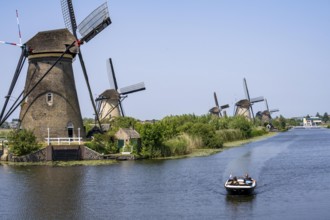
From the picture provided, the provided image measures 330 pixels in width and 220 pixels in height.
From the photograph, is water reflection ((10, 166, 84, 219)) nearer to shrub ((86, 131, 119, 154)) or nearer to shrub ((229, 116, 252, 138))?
shrub ((86, 131, 119, 154))

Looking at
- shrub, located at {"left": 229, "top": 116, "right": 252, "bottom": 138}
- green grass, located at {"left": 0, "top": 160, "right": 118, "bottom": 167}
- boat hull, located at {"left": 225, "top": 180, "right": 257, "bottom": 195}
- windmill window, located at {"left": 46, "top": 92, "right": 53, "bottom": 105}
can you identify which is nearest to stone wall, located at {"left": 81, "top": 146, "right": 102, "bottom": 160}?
green grass, located at {"left": 0, "top": 160, "right": 118, "bottom": 167}

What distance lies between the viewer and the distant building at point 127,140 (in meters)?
45.0

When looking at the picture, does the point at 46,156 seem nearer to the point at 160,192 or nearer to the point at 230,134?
the point at 160,192

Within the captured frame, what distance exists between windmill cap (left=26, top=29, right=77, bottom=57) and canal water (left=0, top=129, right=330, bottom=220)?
Result: 10.8 meters

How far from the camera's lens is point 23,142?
41.9 metres

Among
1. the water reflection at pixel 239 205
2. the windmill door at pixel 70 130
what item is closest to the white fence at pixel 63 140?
the windmill door at pixel 70 130

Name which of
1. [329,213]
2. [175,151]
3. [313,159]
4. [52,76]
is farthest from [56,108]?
[329,213]

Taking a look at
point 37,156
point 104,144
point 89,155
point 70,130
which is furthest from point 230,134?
point 37,156

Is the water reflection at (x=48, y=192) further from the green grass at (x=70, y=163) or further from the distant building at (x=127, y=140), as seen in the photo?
the distant building at (x=127, y=140)

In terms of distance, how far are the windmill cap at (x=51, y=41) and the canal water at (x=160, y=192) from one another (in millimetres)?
10808

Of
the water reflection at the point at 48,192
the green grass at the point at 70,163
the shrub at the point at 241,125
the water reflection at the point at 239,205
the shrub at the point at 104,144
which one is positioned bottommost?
the water reflection at the point at 239,205

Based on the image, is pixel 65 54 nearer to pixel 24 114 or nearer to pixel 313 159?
pixel 24 114

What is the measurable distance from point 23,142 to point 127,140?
9.06 metres

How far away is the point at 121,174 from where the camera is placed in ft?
110
